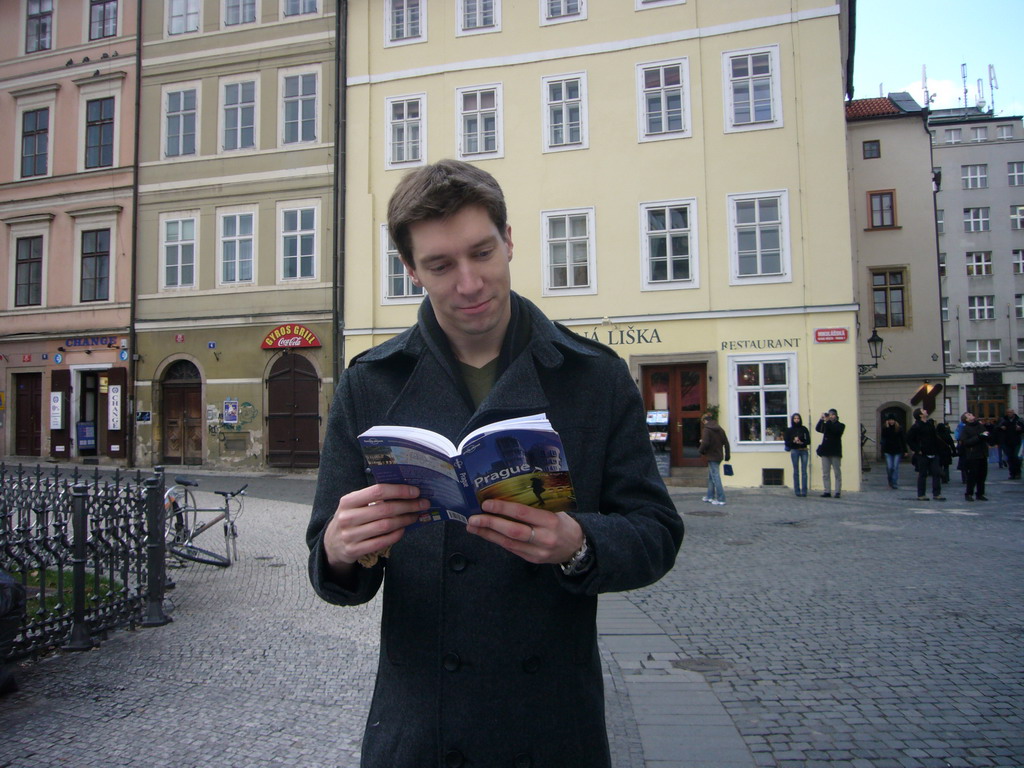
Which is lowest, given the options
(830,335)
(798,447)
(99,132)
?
(798,447)

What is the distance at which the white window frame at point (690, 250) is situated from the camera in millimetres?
18297

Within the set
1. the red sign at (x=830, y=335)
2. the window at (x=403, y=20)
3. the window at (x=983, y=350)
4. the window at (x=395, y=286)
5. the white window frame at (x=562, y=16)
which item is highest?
the window at (x=403, y=20)

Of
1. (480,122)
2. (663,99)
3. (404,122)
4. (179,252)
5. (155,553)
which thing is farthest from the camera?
(179,252)

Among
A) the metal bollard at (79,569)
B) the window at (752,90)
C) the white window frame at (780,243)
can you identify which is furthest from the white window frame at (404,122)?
the metal bollard at (79,569)

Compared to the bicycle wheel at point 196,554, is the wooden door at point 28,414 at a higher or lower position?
higher

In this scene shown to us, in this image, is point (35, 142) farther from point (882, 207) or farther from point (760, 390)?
point (882, 207)

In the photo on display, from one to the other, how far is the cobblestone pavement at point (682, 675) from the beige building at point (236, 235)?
13054 mm

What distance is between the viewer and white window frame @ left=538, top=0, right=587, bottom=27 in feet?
63.3

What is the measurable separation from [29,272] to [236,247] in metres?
7.80

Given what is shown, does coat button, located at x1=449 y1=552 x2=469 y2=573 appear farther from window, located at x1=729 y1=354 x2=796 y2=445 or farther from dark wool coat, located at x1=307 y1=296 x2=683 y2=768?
window, located at x1=729 y1=354 x2=796 y2=445

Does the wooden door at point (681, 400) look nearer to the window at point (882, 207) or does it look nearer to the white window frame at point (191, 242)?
the white window frame at point (191, 242)

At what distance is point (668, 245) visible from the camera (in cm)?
1853

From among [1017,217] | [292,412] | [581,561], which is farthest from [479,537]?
[1017,217]

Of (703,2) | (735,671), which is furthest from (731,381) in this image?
(735,671)
